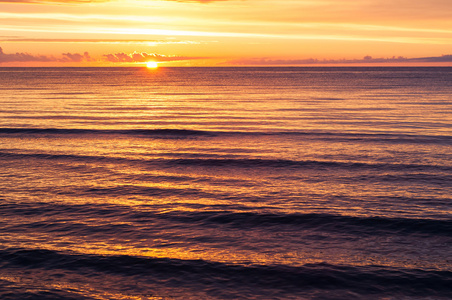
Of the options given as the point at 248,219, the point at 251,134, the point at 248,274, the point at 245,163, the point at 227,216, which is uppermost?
the point at 251,134

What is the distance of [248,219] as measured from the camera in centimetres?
1644

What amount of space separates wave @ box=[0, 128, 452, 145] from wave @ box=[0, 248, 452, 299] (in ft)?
65.3

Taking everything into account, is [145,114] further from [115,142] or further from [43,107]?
[115,142]

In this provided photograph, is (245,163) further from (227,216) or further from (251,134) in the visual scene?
(251,134)

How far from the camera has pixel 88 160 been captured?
1025 inches

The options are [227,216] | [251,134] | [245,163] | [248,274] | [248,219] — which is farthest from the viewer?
[251,134]

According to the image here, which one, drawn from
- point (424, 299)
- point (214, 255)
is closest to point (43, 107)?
point (214, 255)

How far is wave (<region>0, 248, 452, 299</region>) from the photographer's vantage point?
11648mm

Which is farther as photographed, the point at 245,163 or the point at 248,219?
the point at 245,163

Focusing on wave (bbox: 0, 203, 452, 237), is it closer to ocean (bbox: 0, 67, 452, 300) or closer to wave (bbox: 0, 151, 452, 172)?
ocean (bbox: 0, 67, 452, 300)

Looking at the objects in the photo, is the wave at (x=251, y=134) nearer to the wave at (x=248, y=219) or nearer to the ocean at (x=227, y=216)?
the ocean at (x=227, y=216)

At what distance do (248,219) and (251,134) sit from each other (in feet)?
61.0

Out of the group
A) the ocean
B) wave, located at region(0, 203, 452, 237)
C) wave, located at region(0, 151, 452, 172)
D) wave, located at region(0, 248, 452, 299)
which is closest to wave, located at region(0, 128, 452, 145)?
the ocean

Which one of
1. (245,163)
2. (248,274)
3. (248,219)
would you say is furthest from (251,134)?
(248,274)
